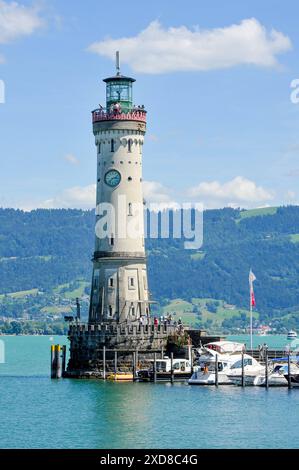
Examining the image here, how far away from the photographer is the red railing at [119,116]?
416 ft

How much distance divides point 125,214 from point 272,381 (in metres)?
22.5

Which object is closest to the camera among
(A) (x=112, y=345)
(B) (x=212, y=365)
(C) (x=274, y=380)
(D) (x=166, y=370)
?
(C) (x=274, y=380)

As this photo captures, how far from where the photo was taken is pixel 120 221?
126 m

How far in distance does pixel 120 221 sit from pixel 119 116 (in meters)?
10.2

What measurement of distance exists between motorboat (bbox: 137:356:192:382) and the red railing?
2379cm

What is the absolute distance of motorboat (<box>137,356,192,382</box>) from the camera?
118312 millimetres

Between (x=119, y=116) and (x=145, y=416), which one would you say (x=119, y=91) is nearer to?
(x=119, y=116)

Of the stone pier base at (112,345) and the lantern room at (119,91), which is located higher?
the lantern room at (119,91)

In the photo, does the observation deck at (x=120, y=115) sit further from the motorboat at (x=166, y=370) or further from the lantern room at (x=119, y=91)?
the motorboat at (x=166, y=370)

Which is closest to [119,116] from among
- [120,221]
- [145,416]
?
[120,221]

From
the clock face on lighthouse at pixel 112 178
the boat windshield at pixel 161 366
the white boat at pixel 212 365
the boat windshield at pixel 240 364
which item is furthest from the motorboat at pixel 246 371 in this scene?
the clock face on lighthouse at pixel 112 178

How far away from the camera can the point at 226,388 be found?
4498 inches
